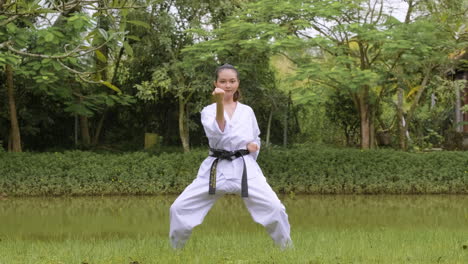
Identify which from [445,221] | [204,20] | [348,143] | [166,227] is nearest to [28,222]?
[166,227]

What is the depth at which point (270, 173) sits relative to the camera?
15469mm

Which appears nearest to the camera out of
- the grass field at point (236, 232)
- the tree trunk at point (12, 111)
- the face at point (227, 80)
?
the grass field at point (236, 232)

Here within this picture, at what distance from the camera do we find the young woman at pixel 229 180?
5293mm

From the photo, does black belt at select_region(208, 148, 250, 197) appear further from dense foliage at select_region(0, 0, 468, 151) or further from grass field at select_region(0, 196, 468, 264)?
dense foliage at select_region(0, 0, 468, 151)

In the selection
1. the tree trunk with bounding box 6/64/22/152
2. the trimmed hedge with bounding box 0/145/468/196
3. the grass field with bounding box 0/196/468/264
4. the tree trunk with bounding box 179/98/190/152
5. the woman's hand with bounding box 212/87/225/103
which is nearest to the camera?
the woman's hand with bounding box 212/87/225/103

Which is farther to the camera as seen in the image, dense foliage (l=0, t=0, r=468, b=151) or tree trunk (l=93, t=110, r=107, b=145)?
tree trunk (l=93, t=110, r=107, b=145)

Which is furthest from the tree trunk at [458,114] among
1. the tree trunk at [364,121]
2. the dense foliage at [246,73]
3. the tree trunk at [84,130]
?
the tree trunk at [84,130]

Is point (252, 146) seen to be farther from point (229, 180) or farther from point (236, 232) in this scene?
point (236, 232)

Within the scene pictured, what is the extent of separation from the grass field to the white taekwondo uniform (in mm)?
199

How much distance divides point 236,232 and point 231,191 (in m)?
3.34

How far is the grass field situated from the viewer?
5.26 metres

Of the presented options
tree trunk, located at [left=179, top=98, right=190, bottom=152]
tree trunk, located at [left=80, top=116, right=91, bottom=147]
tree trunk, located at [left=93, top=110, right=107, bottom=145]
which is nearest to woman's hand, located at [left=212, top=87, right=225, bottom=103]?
tree trunk, located at [left=179, top=98, right=190, bottom=152]

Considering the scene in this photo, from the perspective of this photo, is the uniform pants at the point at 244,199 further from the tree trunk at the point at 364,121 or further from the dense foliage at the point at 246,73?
the tree trunk at the point at 364,121

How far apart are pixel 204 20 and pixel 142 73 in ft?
8.81
